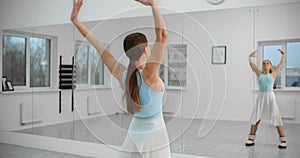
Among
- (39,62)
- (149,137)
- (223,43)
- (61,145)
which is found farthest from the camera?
(39,62)

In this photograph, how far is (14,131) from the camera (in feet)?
16.8

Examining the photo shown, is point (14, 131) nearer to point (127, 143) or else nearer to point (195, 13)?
point (195, 13)

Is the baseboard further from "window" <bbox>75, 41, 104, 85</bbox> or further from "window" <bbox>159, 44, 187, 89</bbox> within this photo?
"window" <bbox>159, 44, 187, 89</bbox>

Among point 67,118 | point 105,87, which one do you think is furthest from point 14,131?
point 105,87

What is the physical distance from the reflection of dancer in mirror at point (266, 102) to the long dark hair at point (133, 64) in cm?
215

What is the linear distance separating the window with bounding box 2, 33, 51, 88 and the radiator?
345 millimetres

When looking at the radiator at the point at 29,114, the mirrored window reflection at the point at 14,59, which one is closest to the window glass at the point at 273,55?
the radiator at the point at 29,114

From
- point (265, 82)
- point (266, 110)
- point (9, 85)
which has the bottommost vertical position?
point (266, 110)

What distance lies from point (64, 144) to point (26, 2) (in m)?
2.33

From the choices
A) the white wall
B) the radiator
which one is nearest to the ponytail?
the white wall

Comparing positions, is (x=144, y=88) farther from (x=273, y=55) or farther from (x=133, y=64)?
(x=273, y=55)

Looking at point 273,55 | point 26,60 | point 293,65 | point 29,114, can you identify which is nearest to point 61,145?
point 29,114

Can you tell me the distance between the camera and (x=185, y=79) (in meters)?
3.06

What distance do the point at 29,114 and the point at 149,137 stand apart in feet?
13.7
